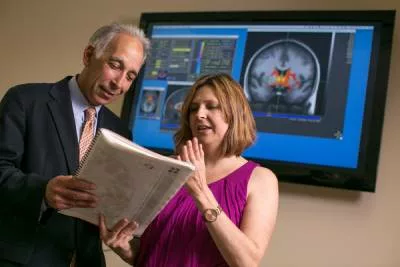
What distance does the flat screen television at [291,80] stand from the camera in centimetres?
210

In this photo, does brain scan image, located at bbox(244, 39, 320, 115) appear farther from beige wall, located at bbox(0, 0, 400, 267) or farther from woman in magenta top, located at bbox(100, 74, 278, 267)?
woman in magenta top, located at bbox(100, 74, 278, 267)

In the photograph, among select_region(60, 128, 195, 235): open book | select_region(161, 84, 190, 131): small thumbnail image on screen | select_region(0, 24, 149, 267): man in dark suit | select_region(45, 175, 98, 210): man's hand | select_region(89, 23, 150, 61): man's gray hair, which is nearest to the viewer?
select_region(60, 128, 195, 235): open book

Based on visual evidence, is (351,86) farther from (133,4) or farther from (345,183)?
(133,4)

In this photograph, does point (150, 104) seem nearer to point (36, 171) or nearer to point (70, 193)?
point (36, 171)

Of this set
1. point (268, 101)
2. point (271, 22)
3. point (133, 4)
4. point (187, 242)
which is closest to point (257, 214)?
point (187, 242)

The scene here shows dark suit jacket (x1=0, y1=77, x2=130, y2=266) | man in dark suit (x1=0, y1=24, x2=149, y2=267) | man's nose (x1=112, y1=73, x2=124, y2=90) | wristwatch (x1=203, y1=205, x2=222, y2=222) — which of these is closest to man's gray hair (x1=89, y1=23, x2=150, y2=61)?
man in dark suit (x1=0, y1=24, x2=149, y2=267)

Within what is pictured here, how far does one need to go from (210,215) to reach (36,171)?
561 millimetres

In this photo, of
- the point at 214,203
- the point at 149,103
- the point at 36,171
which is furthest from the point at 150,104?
the point at 214,203

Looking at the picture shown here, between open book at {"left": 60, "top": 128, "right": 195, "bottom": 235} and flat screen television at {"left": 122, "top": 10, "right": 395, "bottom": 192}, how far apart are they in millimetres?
1009

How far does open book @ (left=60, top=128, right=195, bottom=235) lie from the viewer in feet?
3.64

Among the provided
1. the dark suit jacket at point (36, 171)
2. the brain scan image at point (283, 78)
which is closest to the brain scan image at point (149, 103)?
the brain scan image at point (283, 78)

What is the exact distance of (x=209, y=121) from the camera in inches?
60.1

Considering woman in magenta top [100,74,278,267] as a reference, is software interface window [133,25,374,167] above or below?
above

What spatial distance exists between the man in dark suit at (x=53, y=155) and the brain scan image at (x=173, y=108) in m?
0.77
